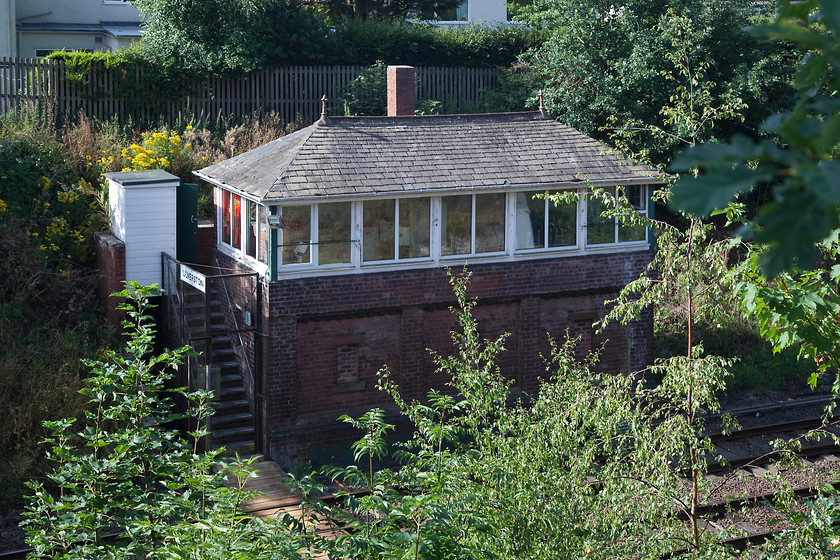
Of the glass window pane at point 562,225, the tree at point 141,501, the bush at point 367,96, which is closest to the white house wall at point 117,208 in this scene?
the glass window pane at point 562,225

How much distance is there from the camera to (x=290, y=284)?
15.3 metres

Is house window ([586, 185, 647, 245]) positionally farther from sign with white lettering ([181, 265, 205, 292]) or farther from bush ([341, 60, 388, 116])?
bush ([341, 60, 388, 116])

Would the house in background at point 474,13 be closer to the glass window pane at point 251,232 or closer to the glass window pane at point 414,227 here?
the glass window pane at point 414,227

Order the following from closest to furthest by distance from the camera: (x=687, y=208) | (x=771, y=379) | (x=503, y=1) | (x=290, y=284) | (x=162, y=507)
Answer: (x=687, y=208) → (x=162, y=507) → (x=290, y=284) → (x=771, y=379) → (x=503, y=1)

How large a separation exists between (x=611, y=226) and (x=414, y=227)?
157 inches

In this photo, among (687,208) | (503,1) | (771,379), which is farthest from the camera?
(503,1)

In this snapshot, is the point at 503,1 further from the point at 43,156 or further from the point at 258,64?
the point at 43,156

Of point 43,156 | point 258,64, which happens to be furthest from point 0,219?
point 258,64

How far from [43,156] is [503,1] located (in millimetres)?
19750

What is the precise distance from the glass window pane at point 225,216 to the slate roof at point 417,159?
Answer: 0.37 metres

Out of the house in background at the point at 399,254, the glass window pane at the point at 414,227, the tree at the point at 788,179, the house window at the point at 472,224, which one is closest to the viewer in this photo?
the tree at the point at 788,179

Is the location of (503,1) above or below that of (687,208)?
above

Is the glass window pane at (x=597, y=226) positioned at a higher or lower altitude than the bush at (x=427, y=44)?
lower

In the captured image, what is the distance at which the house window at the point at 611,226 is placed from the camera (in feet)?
57.5
